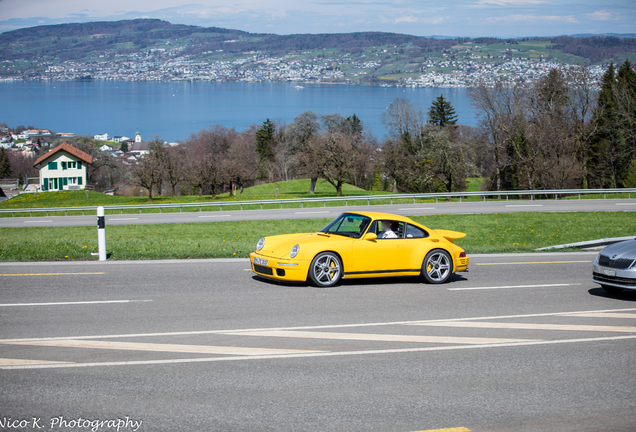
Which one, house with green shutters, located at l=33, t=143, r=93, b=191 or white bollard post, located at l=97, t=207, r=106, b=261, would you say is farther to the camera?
house with green shutters, located at l=33, t=143, r=93, b=191

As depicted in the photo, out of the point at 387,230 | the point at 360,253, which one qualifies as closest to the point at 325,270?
the point at 360,253

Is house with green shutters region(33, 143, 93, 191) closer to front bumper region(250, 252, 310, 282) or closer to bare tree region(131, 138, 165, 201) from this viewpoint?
bare tree region(131, 138, 165, 201)

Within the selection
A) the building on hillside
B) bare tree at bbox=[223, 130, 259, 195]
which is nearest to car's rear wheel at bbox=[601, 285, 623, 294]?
bare tree at bbox=[223, 130, 259, 195]

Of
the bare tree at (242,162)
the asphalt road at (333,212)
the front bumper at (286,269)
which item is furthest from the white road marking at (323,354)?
the bare tree at (242,162)

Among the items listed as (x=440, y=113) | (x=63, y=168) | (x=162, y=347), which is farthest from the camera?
(x=440, y=113)

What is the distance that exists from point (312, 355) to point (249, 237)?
12272mm

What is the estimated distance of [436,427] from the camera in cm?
448

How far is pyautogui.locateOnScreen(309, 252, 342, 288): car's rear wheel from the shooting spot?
985 centimetres

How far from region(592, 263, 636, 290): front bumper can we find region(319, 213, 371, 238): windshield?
13.9ft

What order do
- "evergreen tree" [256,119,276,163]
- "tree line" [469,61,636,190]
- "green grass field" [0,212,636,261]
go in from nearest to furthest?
"green grass field" [0,212,636,261]
"tree line" [469,61,636,190]
"evergreen tree" [256,119,276,163]

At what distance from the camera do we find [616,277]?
30.4 feet

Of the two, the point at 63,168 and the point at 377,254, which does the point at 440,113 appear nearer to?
the point at 63,168

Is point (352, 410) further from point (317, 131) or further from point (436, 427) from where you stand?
point (317, 131)

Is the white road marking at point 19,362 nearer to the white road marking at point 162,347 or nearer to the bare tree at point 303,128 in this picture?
the white road marking at point 162,347
